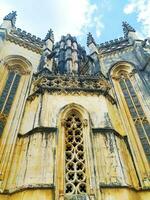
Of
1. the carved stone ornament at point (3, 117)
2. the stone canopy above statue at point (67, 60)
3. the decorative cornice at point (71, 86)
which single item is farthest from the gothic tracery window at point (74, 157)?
the stone canopy above statue at point (67, 60)

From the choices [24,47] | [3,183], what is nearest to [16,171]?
[3,183]

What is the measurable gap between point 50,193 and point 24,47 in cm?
1151

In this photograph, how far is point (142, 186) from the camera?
359 inches

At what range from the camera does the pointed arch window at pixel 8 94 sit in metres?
11.4

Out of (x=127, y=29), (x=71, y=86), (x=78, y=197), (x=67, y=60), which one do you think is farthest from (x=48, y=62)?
(x=78, y=197)

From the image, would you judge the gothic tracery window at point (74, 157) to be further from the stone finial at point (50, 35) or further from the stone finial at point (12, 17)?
the stone finial at point (12, 17)

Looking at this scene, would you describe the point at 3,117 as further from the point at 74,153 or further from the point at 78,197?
the point at 78,197

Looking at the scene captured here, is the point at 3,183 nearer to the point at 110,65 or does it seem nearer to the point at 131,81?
the point at 131,81

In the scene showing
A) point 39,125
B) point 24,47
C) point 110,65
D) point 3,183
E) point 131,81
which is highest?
point 24,47

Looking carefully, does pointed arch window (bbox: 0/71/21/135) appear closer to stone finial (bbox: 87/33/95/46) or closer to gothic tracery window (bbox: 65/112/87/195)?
gothic tracery window (bbox: 65/112/87/195)

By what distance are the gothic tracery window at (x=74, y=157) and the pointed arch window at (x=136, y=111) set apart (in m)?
3.36

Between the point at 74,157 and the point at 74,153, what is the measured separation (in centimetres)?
17

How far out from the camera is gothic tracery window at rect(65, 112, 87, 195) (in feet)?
26.1

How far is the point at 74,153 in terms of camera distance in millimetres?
8922
